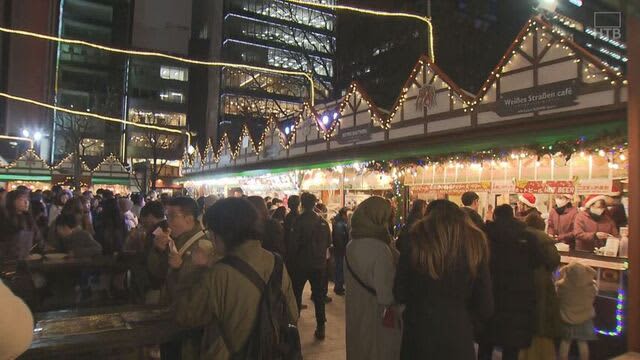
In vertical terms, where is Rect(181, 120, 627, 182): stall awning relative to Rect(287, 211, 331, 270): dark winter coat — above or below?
above

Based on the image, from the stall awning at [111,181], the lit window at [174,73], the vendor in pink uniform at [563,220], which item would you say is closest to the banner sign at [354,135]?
the vendor in pink uniform at [563,220]

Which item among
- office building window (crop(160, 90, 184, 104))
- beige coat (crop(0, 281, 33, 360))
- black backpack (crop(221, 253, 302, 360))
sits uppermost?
office building window (crop(160, 90, 184, 104))

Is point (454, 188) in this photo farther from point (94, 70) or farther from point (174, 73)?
point (94, 70)

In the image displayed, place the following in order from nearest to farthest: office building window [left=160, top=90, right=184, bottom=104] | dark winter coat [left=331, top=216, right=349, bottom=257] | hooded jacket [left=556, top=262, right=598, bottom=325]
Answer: hooded jacket [left=556, top=262, right=598, bottom=325], dark winter coat [left=331, top=216, right=349, bottom=257], office building window [left=160, top=90, right=184, bottom=104]

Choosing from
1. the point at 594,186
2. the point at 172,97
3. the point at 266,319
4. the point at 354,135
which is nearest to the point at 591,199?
the point at 594,186

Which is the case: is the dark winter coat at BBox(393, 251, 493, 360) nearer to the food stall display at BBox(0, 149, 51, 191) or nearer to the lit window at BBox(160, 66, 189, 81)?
the food stall display at BBox(0, 149, 51, 191)

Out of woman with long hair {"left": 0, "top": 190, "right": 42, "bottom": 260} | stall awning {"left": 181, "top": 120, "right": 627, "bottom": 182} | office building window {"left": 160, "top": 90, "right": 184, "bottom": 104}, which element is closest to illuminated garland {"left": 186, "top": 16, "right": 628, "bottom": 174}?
stall awning {"left": 181, "top": 120, "right": 627, "bottom": 182}

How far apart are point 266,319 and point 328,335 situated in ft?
13.5

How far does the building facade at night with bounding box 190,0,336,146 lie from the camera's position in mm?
54969

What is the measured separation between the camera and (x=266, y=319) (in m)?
2.42

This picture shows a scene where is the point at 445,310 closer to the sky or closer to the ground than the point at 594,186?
closer to the ground

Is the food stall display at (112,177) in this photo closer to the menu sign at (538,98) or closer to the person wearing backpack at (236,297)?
the menu sign at (538,98)

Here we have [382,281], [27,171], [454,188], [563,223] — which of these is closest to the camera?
[382,281]

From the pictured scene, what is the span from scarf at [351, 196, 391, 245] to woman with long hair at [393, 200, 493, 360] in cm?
72
